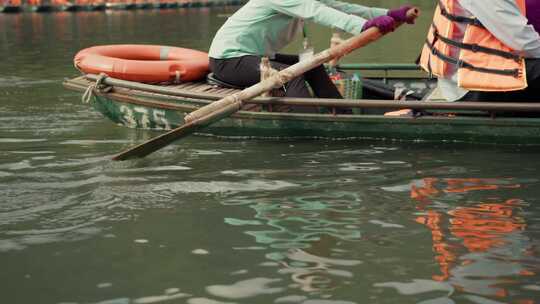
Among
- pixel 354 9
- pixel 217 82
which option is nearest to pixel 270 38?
pixel 217 82

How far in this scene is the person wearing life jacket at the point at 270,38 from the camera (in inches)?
289

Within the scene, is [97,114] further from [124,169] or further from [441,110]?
[441,110]

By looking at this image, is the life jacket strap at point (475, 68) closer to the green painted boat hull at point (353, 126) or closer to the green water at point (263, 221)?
the green painted boat hull at point (353, 126)

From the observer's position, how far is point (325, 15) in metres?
7.18

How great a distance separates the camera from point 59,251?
488 cm

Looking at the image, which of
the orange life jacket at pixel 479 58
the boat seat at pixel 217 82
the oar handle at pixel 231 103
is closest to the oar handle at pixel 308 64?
the oar handle at pixel 231 103

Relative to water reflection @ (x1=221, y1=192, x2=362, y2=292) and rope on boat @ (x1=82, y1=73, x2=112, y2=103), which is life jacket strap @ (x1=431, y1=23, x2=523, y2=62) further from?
rope on boat @ (x1=82, y1=73, x2=112, y2=103)

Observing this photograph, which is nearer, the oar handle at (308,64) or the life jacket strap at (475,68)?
the life jacket strap at (475,68)

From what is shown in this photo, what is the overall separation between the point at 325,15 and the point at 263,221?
240 cm

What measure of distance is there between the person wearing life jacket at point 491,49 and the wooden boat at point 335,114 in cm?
16

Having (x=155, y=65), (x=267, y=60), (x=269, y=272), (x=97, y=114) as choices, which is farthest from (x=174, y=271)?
(x=97, y=114)

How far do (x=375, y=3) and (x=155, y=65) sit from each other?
31557 mm

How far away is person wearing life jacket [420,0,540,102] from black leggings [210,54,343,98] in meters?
1.04

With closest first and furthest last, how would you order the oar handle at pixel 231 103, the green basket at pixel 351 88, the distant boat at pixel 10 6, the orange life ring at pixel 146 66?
the oar handle at pixel 231 103 → the green basket at pixel 351 88 → the orange life ring at pixel 146 66 → the distant boat at pixel 10 6
